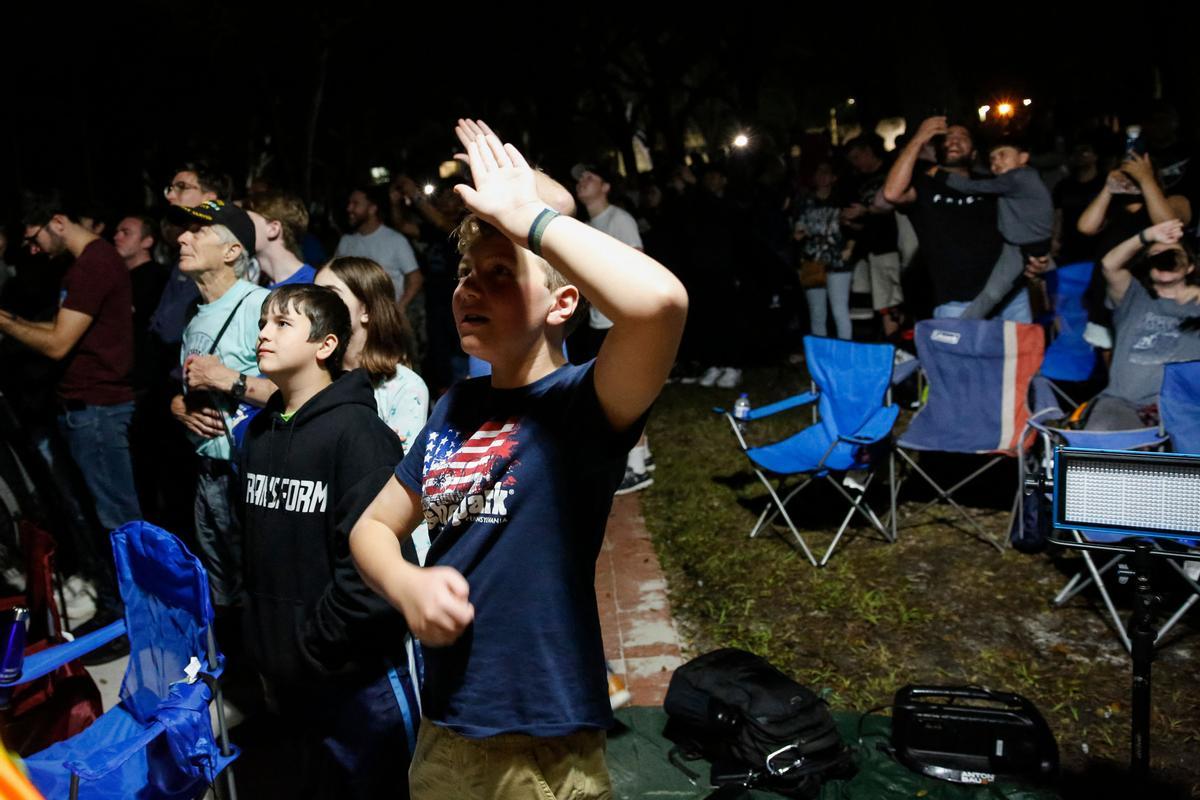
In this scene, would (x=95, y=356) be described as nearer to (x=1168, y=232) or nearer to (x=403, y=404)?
(x=403, y=404)

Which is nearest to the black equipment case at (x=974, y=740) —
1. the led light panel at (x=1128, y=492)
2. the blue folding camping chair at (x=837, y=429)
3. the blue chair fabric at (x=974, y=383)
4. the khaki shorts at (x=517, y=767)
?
the led light panel at (x=1128, y=492)

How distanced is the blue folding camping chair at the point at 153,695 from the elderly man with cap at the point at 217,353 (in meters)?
0.71

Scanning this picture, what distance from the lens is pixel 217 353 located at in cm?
358

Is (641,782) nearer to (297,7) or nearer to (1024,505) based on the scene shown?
(1024,505)

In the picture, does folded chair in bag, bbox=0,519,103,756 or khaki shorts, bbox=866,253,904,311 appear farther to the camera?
khaki shorts, bbox=866,253,904,311

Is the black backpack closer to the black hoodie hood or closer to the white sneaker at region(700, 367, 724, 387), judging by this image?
the black hoodie hood

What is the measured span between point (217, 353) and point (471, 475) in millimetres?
2319

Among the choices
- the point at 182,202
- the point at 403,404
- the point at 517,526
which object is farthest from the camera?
the point at 182,202

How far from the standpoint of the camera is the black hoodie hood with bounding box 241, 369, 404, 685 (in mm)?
2449

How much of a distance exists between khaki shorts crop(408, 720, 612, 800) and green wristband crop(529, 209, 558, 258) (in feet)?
2.84

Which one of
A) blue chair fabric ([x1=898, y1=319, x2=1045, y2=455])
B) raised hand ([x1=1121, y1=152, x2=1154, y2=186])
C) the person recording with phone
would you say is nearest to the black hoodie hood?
blue chair fabric ([x1=898, y1=319, x2=1045, y2=455])

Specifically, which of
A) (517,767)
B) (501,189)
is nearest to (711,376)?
(517,767)

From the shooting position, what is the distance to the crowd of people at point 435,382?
5.25 ft

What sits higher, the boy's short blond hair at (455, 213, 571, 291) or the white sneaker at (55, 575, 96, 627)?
the boy's short blond hair at (455, 213, 571, 291)
